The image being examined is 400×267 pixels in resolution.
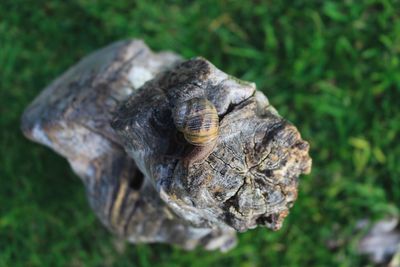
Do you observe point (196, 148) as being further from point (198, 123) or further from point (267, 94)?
point (267, 94)

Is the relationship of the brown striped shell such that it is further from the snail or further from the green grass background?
the green grass background

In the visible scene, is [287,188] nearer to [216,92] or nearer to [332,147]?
[216,92]

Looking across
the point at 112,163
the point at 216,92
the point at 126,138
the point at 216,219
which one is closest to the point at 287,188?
the point at 216,219

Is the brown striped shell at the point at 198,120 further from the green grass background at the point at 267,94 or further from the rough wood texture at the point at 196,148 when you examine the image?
the green grass background at the point at 267,94

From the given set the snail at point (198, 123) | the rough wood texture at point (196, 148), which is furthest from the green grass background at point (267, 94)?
the snail at point (198, 123)

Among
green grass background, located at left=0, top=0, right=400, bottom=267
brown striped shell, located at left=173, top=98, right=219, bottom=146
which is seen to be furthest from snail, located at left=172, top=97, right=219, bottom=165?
green grass background, located at left=0, top=0, right=400, bottom=267

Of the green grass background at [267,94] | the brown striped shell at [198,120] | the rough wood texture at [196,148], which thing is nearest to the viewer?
the brown striped shell at [198,120]

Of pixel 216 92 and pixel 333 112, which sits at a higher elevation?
pixel 216 92

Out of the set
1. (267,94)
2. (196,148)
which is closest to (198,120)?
(196,148)
